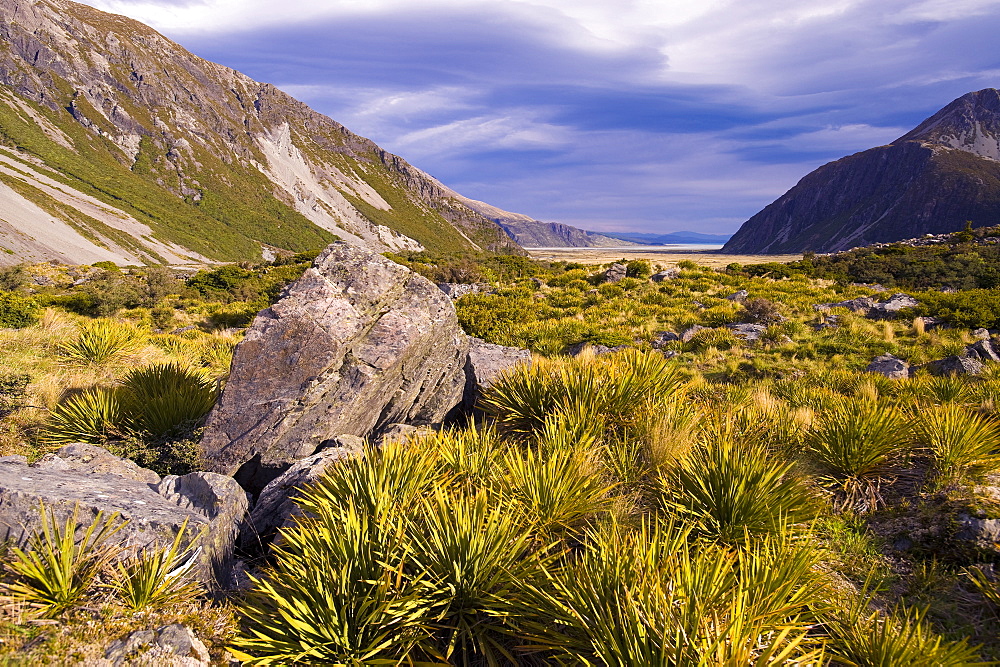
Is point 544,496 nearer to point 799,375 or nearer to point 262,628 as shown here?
point 262,628

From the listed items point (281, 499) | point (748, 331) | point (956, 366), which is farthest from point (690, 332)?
point (281, 499)

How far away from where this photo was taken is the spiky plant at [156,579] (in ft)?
8.89

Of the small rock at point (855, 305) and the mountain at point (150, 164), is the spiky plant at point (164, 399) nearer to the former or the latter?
the small rock at point (855, 305)

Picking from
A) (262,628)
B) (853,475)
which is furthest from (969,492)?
(262,628)

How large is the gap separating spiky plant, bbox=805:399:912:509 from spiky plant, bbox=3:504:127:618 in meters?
5.78

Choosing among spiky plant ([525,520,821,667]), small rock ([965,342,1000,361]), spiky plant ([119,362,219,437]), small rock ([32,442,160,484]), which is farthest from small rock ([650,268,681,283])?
small rock ([32,442,160,484])

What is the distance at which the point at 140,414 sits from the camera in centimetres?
552

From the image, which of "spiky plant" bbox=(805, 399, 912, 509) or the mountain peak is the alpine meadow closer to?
"spiky plant" bbox=(805, 399, 912, 509)

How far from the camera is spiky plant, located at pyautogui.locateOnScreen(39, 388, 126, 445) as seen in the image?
5.20 meters

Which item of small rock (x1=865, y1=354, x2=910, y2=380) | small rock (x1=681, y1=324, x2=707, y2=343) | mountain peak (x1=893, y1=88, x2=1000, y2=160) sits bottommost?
small rock (x1=865, y1=354, x2=910, y2=380)

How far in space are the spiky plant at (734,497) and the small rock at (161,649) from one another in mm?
3195

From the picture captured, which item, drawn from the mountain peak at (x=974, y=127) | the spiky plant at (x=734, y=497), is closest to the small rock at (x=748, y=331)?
the spiky plant at (x=734, y=497)

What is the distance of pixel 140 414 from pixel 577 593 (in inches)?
226

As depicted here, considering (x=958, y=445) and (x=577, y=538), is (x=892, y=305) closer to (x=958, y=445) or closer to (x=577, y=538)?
(x=958, y=445)
